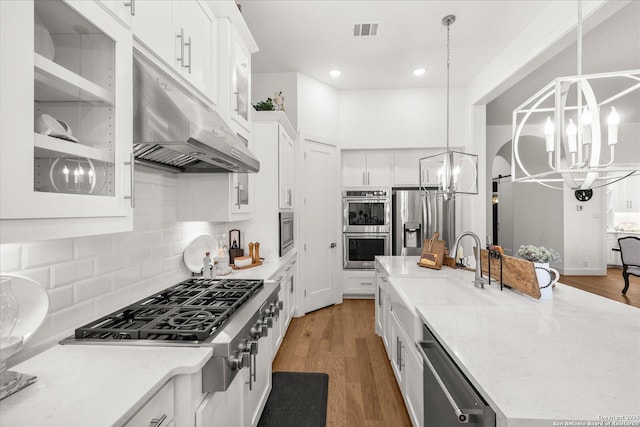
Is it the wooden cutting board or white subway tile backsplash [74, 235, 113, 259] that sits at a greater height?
white subway tile backsplash [74, 235, 113, 259]

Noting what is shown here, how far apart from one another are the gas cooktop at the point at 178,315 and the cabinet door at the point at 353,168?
9.92 ft

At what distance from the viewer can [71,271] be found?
4.28 ft

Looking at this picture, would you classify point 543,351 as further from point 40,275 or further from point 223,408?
point 40,275

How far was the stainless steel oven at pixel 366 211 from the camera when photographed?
4715mm

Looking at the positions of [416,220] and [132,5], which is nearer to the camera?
[132,5]

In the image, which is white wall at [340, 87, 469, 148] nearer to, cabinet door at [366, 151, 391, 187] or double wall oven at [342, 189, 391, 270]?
cabinet door at [366, 151, 391, 187]

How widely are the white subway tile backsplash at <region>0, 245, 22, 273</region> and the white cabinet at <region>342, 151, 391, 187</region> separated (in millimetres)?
4025

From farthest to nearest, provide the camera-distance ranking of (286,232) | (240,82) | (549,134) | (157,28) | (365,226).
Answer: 1. (365,226)
2. (286,232)
3. (240,82)
4. (549,134)
5. (157,28)

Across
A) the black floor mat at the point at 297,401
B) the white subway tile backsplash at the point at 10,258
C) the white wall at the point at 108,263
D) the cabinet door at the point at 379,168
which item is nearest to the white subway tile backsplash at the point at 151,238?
the white wall at the point at 108,263

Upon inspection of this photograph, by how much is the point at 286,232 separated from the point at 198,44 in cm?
205

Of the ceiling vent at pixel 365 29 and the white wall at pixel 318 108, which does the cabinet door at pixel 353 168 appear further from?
the ceiling vent at pixel 365 29

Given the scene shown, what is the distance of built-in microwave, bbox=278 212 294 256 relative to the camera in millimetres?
3258

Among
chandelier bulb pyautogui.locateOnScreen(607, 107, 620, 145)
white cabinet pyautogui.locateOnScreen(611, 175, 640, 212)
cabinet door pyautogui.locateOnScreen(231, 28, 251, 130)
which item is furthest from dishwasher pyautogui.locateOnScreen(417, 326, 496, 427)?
white cabinet pyautogui.locateOnScreen(611, 175, 640, 212)

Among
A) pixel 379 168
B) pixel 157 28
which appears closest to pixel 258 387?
pixel 157 28
